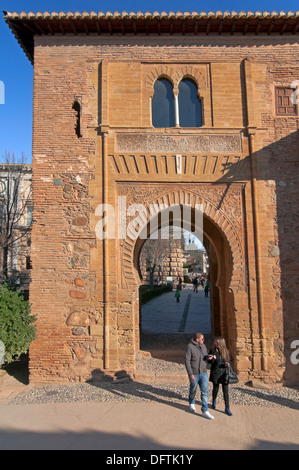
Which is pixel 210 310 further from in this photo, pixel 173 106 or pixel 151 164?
pixel 173 106

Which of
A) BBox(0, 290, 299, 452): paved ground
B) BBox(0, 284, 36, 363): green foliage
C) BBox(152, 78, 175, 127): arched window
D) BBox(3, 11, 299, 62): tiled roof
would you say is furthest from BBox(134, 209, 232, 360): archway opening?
BBox(3, 11, 299, 62): tiled roof

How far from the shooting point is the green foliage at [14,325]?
709 cm

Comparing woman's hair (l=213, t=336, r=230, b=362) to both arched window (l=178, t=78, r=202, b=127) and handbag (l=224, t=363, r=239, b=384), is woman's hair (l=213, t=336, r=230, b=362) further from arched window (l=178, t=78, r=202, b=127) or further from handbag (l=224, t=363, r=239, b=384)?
arched window (l=178, t=78, r=202, b=127)

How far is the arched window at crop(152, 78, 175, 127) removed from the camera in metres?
8.45

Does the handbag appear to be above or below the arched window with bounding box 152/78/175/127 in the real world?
below

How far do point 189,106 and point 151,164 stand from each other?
72.9 inches

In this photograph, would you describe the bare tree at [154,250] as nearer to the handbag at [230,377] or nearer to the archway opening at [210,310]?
the archway opening at [210,310]

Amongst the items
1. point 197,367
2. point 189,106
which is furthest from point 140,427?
point 189,106

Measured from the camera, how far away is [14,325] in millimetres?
7102

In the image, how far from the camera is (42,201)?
7984 mm

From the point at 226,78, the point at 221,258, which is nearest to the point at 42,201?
the point at 221,258

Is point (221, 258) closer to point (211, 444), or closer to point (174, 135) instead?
point (174, 135)

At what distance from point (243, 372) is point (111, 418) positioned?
3.34m

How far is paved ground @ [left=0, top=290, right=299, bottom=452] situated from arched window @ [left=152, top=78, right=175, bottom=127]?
6285 mm
